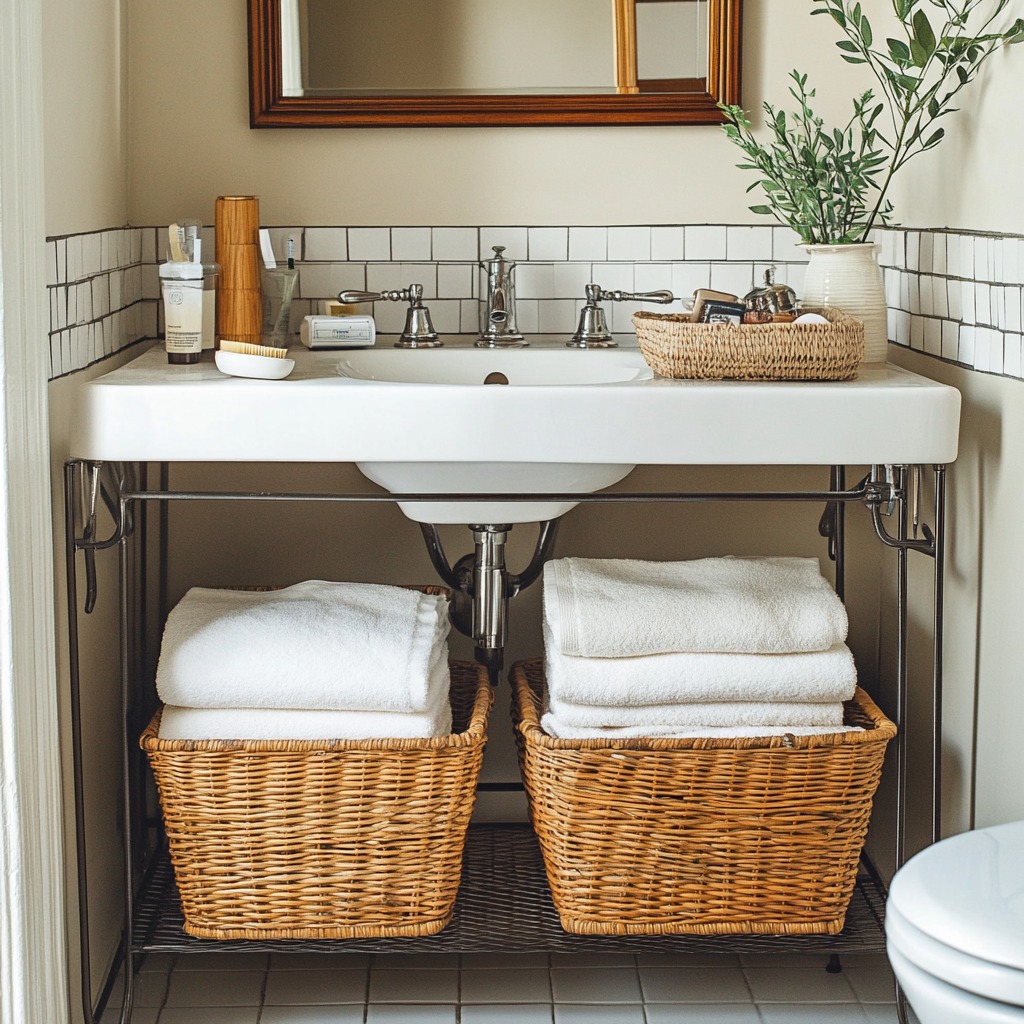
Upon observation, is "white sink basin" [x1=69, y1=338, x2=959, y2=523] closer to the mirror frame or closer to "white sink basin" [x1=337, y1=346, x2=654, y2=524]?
"white sink basin" [x1=337, y1=346, x2=654, y2=524]

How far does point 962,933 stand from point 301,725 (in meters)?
0.83

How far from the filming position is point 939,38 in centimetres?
170

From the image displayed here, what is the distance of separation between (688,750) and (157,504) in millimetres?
953

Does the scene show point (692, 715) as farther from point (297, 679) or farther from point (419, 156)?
point (419, 156)

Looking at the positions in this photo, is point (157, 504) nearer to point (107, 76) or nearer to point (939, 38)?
point (107, 76)

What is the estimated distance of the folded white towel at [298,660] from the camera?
1541 millimetres

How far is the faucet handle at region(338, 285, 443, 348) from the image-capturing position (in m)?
1.90

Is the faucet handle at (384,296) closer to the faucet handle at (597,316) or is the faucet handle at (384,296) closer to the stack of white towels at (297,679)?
the faucet handle at (597,316)

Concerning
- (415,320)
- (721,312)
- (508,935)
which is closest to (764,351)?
(721,312)

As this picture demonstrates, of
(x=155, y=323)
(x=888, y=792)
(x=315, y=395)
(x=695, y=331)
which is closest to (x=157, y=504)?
(x=155, y=323)

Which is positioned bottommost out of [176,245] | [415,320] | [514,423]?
[514,423]

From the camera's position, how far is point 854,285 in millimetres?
1729

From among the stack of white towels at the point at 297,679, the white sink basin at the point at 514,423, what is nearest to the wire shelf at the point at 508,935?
the stack of white towels at the point at 297,679

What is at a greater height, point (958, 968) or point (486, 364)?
point (486, 364)
